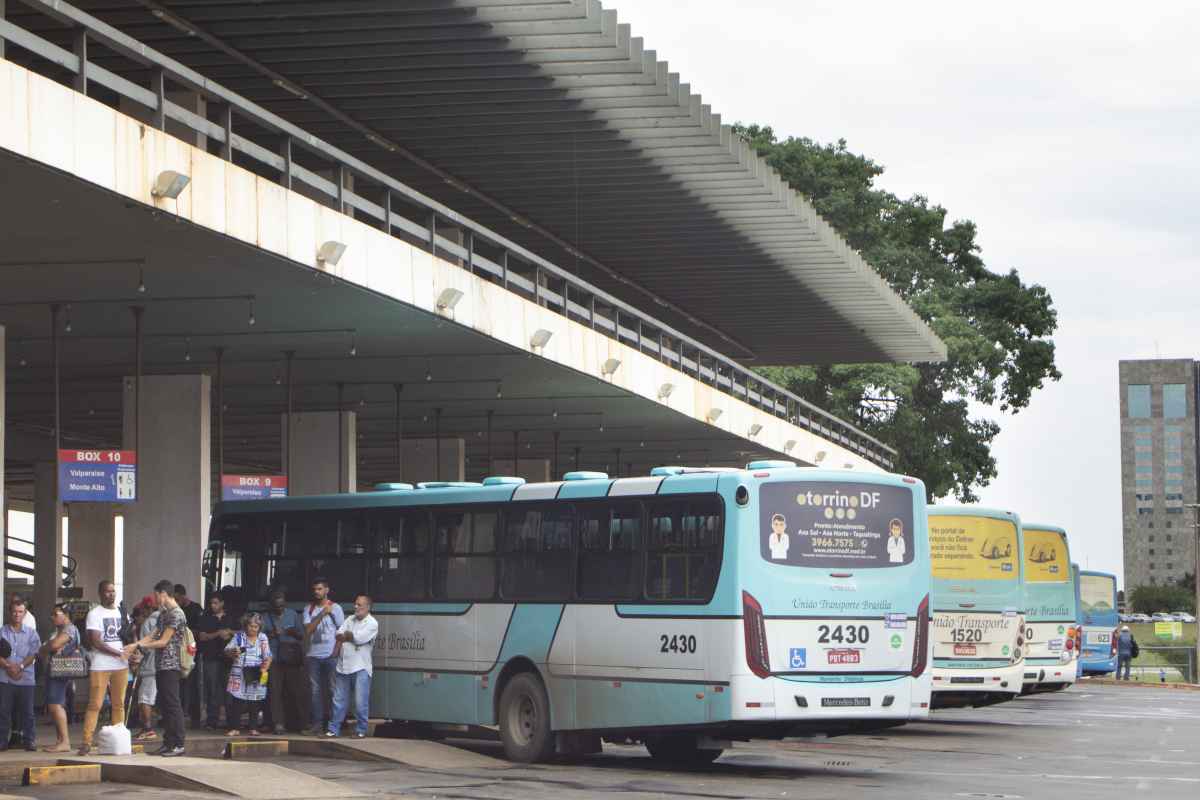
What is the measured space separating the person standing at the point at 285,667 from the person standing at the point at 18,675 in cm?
390

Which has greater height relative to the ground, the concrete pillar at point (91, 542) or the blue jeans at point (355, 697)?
the concrete pillar at point (91, 542)

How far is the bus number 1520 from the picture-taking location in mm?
19031

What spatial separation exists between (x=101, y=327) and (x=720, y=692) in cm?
1091

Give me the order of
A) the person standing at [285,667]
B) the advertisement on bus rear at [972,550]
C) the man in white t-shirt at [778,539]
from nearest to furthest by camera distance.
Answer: the man in white t-shirt at [778,539] → the person standing at [285,667] → the advertisement on bus rear at [972,550]

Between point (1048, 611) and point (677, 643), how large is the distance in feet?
46.9

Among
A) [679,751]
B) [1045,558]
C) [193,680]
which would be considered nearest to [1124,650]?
[1045,558]

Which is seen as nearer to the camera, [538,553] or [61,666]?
[61,666]

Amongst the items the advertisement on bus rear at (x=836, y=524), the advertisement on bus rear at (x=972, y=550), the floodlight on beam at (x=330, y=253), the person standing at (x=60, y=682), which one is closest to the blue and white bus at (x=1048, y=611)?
the advertisement on bus rear at (x=972, y=550)

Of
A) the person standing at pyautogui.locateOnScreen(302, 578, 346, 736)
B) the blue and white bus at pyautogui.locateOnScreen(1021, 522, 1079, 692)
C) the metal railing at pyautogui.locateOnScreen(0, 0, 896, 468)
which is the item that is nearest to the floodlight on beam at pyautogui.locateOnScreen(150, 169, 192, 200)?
the metal railing at pyautogui.locateOnScreen(0, 0, 896, 468)

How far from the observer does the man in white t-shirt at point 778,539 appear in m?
19.1

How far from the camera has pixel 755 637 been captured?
1880cm

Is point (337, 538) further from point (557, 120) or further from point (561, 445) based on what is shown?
point (561, 445)

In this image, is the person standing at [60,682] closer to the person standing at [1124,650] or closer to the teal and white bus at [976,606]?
the teal and white bus at [976,606]

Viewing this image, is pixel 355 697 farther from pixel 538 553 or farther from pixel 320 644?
pixel 538 553
